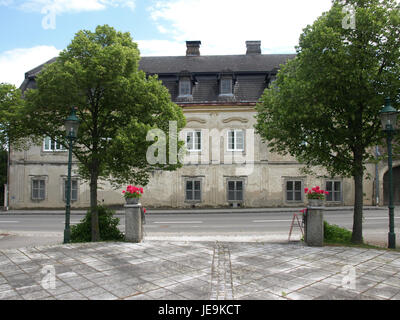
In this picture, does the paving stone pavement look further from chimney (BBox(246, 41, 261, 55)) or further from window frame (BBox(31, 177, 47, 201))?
chimney (BBox(246, 41, 261, 55))

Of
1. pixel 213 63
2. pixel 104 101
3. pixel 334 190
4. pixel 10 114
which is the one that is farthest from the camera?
pixel 213 63

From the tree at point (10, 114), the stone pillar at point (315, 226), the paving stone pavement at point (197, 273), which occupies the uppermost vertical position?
the tree at point (10, 114)

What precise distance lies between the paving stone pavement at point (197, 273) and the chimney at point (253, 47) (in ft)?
76.5

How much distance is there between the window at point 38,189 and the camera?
23.0m

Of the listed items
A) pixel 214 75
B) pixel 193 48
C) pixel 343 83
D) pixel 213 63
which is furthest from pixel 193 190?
pixel 343 83

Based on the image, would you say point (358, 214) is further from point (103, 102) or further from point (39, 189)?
point (39, 189)

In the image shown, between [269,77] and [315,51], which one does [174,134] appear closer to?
[315,51]

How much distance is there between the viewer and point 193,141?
Result: 73.2 ft

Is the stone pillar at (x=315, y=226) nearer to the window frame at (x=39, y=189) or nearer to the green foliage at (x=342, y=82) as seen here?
the green foliage at (x=342, y=82)

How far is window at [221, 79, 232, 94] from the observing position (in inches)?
894

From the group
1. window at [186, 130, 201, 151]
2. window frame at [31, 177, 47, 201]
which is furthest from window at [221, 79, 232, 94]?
window frame at [31, 177, 47, 201]

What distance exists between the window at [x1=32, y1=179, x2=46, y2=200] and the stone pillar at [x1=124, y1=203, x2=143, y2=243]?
59.6 feet

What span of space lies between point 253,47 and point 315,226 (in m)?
23.2

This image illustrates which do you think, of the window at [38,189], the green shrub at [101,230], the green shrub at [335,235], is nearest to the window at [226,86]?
the green shrub at [335,235]
